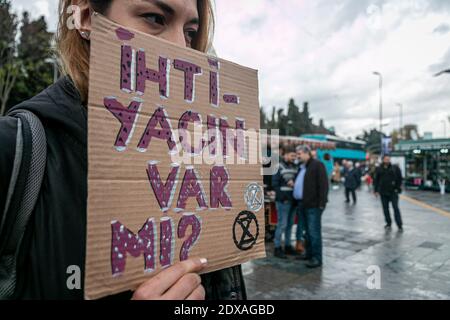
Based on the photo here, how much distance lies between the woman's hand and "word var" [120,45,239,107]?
48cm

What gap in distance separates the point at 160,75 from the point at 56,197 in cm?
43

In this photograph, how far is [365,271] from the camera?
4816mm

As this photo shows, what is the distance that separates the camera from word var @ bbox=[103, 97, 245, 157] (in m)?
0.86

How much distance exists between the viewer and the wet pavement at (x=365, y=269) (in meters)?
4.00

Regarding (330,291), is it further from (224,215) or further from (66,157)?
(66,157)

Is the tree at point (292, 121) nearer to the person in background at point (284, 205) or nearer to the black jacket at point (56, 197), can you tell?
the person in background at point (284, 205)

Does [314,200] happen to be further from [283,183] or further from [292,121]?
[292,121]

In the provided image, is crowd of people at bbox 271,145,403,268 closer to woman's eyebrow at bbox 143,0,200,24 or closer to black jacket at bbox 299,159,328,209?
black jacket at bbox 299,159,328,209

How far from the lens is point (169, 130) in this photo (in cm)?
94

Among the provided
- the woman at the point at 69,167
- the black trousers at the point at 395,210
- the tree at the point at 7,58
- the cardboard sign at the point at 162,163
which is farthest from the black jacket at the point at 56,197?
the tree at the point at 7,58

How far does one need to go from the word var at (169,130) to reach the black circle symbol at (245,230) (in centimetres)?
21

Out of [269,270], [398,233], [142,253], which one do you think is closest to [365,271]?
[269,270]

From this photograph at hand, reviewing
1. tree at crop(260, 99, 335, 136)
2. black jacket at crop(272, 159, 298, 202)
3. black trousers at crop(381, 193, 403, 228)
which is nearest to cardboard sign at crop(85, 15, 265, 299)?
black jacket at crop(272, 159, 298, 202)
